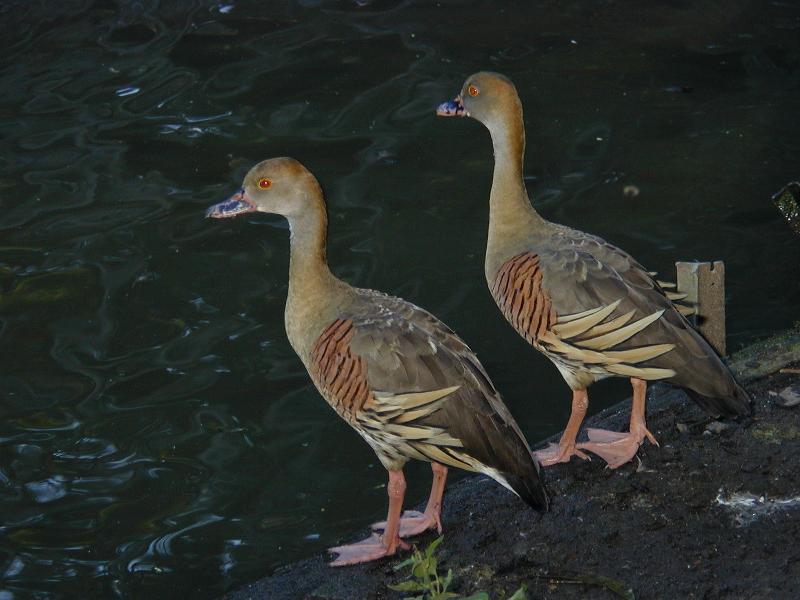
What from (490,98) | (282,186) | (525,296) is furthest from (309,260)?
(490,98)

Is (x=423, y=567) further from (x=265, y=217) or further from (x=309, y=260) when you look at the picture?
(x=265, y=217)

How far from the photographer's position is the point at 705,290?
649 centimetres

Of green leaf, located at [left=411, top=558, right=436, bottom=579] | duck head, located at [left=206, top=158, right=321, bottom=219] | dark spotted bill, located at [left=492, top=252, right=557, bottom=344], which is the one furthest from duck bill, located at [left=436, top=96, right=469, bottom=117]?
green leaf, located at [left=411, top=558, right=436, bottom=579]

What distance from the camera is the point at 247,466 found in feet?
23.0

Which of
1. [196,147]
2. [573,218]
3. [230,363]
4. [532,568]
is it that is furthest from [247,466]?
[196,147]

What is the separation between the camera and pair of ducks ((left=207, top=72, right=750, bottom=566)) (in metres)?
5.00

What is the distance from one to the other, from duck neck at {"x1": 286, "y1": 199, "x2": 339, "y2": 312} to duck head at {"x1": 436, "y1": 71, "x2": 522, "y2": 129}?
Answer: 1.32m

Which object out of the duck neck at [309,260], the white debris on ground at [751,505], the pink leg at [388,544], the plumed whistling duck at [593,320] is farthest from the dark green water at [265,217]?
the white debris on ground at [751,505]

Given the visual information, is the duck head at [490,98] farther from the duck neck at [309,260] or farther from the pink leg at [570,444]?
the pink leg at [570,444]

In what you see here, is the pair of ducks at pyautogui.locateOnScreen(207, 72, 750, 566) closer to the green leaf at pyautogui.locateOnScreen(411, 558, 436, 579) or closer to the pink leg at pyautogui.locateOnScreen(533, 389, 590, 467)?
the pink leg at pyautogui.locateOnScreen(533, 389, 590, 467)

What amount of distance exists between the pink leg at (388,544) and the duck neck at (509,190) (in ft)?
5.02

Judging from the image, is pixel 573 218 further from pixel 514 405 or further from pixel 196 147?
pixel 196 147

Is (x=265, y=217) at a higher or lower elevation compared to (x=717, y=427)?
lower

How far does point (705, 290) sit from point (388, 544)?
2478 mm
